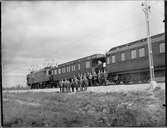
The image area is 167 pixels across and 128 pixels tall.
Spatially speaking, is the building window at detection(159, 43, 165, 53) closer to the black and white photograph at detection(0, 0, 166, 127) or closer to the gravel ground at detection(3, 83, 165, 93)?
the black and white photograph at detection(0, 0, 166, 127)

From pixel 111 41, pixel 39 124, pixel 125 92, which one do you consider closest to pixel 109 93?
pixel 125 92

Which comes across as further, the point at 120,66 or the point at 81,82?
the point at 120,66

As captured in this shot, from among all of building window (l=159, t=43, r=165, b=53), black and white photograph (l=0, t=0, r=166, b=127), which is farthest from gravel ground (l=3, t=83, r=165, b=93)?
building window (l=159, t=43, r=165, b=53)

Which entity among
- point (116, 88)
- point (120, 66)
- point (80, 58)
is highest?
point (80, 58)

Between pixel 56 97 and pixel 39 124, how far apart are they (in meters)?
0.44

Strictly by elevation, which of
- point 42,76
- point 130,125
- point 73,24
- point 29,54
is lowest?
point 130,125

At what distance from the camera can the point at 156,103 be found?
124 inches

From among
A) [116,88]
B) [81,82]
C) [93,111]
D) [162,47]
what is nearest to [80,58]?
[81,82]

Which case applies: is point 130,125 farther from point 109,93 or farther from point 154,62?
point 154,62

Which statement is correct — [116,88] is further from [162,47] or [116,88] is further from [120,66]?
[162,47]

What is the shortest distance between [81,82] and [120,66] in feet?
2.86

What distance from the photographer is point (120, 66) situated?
4.18m

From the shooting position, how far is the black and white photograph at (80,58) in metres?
3.18

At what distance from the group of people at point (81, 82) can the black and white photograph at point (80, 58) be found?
2 centimetres
